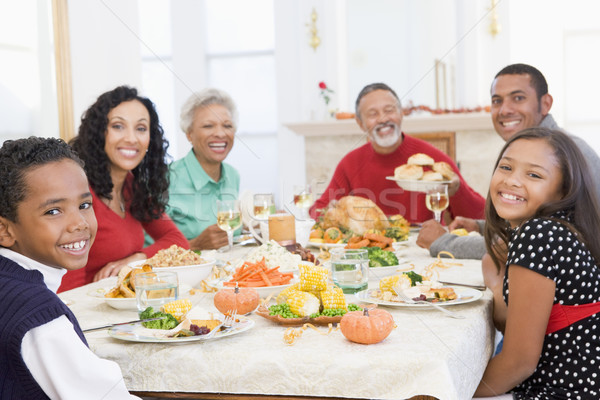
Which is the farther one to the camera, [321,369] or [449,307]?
[449,307]

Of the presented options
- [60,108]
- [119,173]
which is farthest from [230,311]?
[60,108]

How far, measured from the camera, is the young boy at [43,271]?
101 cm

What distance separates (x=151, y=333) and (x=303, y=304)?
0.32 metres

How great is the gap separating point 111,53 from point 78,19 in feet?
1.51

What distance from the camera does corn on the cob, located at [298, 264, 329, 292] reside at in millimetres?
1394

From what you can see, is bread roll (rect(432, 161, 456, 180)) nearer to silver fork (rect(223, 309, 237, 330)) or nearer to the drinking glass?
the drinking glass

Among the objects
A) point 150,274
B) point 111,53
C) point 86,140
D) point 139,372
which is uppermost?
point 111,53

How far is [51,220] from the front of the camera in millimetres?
1164

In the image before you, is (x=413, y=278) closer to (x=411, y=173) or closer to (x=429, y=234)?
(x=429, y=234)

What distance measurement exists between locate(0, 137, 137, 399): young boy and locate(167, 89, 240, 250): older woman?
7.22ft

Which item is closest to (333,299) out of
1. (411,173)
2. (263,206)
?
(263,206)

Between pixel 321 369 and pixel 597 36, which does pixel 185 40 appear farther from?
pixel 321 369

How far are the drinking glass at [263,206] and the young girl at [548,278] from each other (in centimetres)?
108

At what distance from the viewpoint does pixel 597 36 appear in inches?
247
